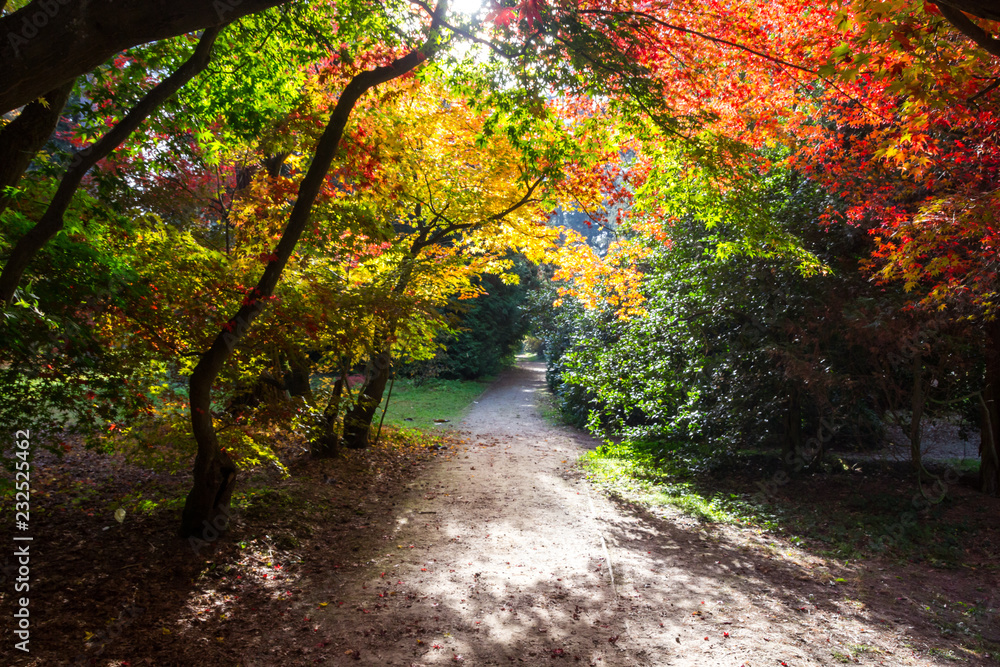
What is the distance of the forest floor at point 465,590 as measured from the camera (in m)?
3.93

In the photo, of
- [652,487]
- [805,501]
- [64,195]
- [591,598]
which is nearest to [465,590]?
[591,598]

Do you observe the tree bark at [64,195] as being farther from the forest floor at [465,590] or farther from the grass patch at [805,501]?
the grass patch at [805,501]

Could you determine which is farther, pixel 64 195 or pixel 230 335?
pixel 230 335

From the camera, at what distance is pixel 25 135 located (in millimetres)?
3527

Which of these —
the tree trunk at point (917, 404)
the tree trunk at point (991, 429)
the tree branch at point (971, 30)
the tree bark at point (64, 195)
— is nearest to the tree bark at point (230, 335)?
the tree bark at point (64, 195)

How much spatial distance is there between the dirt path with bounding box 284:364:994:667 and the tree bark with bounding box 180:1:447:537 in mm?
1286

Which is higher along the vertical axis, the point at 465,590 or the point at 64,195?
the point at 64,195

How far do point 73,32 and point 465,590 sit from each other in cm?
471

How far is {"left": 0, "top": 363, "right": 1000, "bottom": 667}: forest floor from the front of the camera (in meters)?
3.93

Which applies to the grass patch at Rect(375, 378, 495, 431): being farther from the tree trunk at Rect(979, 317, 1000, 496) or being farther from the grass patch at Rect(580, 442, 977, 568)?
the tree trunk at Rect(979, 317, 1000, 496)

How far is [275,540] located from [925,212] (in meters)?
7.35

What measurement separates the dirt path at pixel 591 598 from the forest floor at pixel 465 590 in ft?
0.07

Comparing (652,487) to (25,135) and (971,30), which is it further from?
(25,135)

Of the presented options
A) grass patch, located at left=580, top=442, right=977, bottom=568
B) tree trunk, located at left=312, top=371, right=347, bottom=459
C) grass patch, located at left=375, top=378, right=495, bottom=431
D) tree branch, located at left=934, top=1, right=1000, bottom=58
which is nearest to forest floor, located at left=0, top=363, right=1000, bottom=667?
grass patch, located at left=580, top=442, right=977, bottom=568
